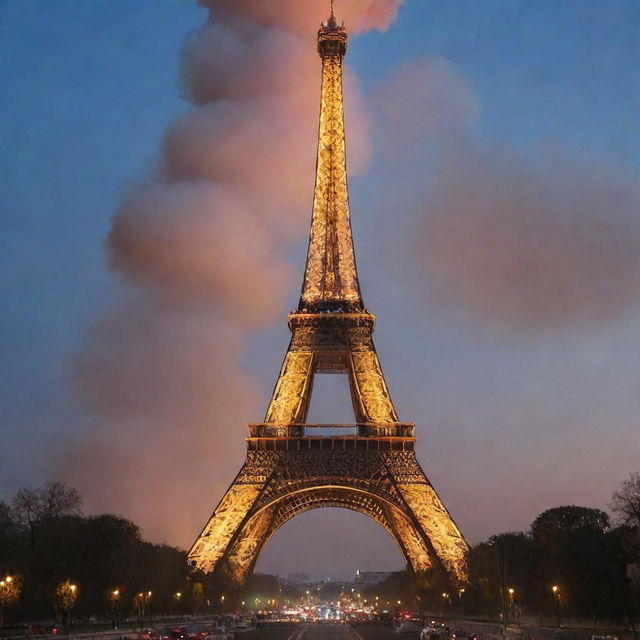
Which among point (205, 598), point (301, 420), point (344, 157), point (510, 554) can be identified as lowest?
point (205, 598)

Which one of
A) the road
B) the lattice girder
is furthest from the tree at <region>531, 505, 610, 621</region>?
the road

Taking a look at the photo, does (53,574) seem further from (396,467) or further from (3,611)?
(396,467)

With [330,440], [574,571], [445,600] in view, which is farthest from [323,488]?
[574,571]

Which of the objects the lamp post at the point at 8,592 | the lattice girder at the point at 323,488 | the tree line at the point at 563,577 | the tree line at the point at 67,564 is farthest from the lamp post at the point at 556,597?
the lamp post at the point at 8,592

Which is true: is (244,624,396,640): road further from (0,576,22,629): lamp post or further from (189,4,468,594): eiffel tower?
(0,576,22,629): lamp post

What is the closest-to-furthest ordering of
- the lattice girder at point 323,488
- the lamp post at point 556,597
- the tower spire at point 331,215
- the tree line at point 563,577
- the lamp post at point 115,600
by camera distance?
the tree line at point 563,577
the lamp post at point 556,597
the lamp post at point 115,600
the lattice girder at point 323,488
the tower spire at point 331,215

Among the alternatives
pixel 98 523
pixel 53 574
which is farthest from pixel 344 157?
pixel 53 574

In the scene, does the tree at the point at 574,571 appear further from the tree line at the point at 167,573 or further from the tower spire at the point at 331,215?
the tower spire at the point at 331,215
